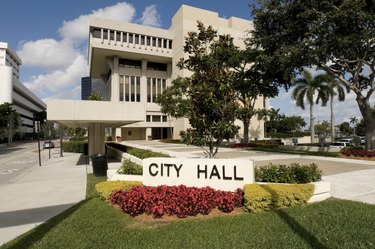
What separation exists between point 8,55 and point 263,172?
159 m

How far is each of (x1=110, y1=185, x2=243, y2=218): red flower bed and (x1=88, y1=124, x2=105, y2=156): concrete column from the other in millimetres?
15529

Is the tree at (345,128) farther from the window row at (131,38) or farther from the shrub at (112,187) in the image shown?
the shrub at (112,187)

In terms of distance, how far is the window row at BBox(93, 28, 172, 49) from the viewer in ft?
182

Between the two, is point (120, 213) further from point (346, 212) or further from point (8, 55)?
point (8, 55)

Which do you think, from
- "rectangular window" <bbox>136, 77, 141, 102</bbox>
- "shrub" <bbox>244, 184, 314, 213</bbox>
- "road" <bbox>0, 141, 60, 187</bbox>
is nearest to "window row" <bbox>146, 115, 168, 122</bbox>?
"rectangular window" <bbox>136, 77, 141, 102</bbox>

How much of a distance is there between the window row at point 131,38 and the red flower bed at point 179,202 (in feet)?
177

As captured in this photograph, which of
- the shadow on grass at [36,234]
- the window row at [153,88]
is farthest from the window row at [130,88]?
the shadow on grass at [36,234]

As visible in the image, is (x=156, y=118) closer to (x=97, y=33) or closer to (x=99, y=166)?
(x=97, y=33)

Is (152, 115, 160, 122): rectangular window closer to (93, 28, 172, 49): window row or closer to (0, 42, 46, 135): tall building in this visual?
(93, 28, 172, 49): window row

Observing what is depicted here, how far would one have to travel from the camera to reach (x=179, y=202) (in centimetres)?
685

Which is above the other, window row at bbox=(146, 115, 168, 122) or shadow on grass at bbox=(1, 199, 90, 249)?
window row at bbox=(146, 115, 168, 122)

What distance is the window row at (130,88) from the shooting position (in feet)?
199

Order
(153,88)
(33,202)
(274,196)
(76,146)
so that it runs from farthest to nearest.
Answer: (153,88), (76,146), (33,202), (274,196)

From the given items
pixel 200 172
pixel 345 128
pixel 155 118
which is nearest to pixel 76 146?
pixel 200 172
